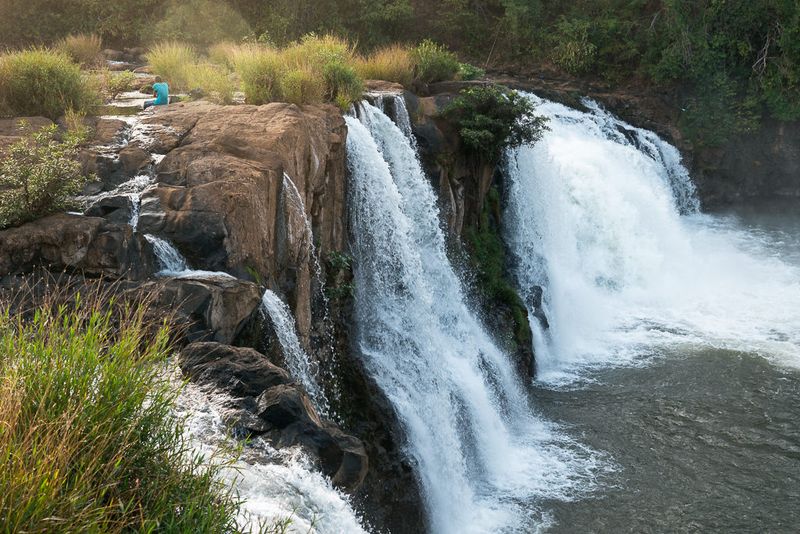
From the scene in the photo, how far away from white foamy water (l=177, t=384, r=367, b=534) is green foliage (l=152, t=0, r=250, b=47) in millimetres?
17388

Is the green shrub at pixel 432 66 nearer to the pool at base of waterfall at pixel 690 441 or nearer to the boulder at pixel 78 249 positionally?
the pool at base of waterfall at pixel 690 441

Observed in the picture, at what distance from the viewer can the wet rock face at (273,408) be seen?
5.55 meters

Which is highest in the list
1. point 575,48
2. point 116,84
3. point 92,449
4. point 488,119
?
point 575,48

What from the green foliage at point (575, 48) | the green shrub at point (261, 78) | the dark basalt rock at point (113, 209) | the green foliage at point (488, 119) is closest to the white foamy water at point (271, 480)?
the dark basalt rock at point (113, 209)

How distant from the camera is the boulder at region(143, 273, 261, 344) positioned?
6547 mm

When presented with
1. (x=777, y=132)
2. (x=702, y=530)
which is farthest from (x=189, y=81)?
(x=777, y=132)

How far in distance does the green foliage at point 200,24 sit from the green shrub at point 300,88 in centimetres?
1116

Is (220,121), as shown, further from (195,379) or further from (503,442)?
(503,442)

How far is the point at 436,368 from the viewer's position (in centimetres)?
1034

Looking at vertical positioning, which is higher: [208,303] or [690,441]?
[208,303]

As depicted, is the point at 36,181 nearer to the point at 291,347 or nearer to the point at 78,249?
the point at 78,249

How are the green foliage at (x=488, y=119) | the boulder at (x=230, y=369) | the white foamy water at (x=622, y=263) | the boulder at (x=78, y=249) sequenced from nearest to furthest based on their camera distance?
the boulder at (x=230, y=369) < the boulder at (x=78, y=249) < the green foliage at (x=488, y=119) < the white foamy water at (x=622, y=263)

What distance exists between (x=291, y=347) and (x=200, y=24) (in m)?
16.2

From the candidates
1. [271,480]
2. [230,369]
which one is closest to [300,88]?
[230,369]
